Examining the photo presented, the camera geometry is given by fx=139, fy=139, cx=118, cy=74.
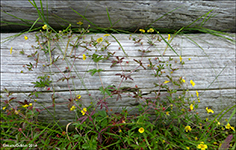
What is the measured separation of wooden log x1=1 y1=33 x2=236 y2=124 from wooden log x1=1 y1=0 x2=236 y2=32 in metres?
0.40

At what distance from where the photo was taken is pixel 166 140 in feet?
4.77

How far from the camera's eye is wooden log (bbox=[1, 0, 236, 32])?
1.85 metres

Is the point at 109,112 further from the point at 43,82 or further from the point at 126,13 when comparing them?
the point at 126,13

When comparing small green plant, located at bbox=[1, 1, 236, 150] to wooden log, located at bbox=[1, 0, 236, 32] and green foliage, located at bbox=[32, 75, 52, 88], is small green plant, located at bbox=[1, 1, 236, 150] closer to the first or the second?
green foliage, located at bbox=[32, 75, 52, 88]

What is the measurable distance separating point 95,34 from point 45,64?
739mm

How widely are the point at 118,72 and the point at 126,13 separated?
2.96ft

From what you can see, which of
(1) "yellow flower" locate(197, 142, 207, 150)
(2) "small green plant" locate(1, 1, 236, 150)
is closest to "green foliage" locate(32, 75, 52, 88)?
(2) "small green plant" locate(1, 1, 236, 150)

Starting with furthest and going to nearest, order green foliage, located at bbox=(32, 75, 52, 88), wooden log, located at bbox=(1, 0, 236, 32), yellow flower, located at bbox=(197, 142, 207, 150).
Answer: wooden log, located at bbox=(1, 0, 236, 32)
green foliage, located at bbox=(32, 75, 52, 88)
yellow flower, located at bbox=(197, 142, 207, 150)

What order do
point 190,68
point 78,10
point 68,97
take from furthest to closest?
1. point 78,10
2. point 190,68
3. point 68,97

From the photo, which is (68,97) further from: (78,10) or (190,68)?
(190,68)

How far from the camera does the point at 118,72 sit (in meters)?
1.60

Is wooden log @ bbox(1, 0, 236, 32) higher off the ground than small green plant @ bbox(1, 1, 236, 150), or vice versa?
wooden log @ bbox(1, 0, 236, 32)

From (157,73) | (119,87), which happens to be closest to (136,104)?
(119,87)

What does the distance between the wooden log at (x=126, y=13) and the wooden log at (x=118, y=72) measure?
404 millimetres
